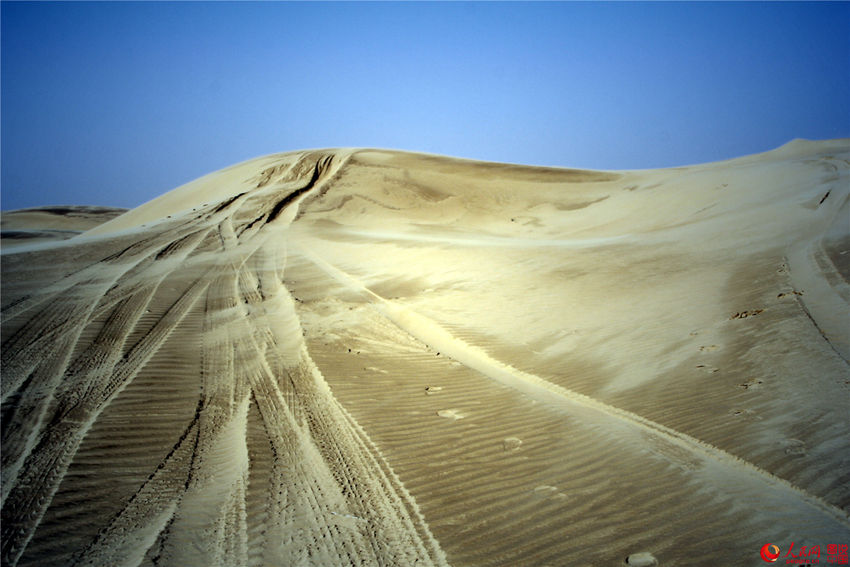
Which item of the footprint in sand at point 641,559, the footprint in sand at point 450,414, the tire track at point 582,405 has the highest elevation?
the tire track at point 582,405

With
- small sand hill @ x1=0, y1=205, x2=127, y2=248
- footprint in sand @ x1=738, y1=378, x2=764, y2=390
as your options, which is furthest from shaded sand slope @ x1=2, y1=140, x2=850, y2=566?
small sand hill @ x1=0, y1=205, x2=127, y2=248

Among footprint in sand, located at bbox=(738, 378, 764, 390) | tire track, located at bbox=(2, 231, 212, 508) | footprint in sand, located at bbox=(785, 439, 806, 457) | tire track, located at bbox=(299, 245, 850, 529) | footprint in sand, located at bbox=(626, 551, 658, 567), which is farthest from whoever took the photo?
footprint in sand, located at bbox=(738, 378, 764, 390)

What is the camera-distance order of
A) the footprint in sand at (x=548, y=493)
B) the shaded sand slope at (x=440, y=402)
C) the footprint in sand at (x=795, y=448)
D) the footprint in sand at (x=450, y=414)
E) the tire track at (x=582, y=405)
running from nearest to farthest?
the shaded sand slope at (x=440, y=402) < the tire track at (x=582, y=405) < the footprint in sand at (x=548, y=493) < the footprint in sand at (x=795, y=448) < the footprint in sand at (x=450, y=414)

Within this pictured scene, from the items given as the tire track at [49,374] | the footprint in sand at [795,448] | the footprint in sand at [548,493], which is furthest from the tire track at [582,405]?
the tire track at [49,374]

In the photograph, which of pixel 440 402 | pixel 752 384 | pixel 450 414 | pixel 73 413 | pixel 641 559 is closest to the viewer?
pixel 641 559

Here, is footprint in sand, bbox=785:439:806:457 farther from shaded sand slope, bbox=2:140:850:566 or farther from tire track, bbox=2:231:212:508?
tire track, bbox=2:231:212:508

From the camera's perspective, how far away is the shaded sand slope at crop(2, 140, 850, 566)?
3.39m

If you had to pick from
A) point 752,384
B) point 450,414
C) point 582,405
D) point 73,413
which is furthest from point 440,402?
point 73,413

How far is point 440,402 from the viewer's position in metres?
5.67

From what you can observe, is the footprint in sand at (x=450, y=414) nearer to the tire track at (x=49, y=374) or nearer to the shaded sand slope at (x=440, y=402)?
the shaded sand slope at (x=440, y=402)

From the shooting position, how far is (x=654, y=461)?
4168 mm

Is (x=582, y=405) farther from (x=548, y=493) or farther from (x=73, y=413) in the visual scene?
(x=73, y=413)

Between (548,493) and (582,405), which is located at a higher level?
(582,405)

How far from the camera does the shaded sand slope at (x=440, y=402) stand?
3.39 metres
